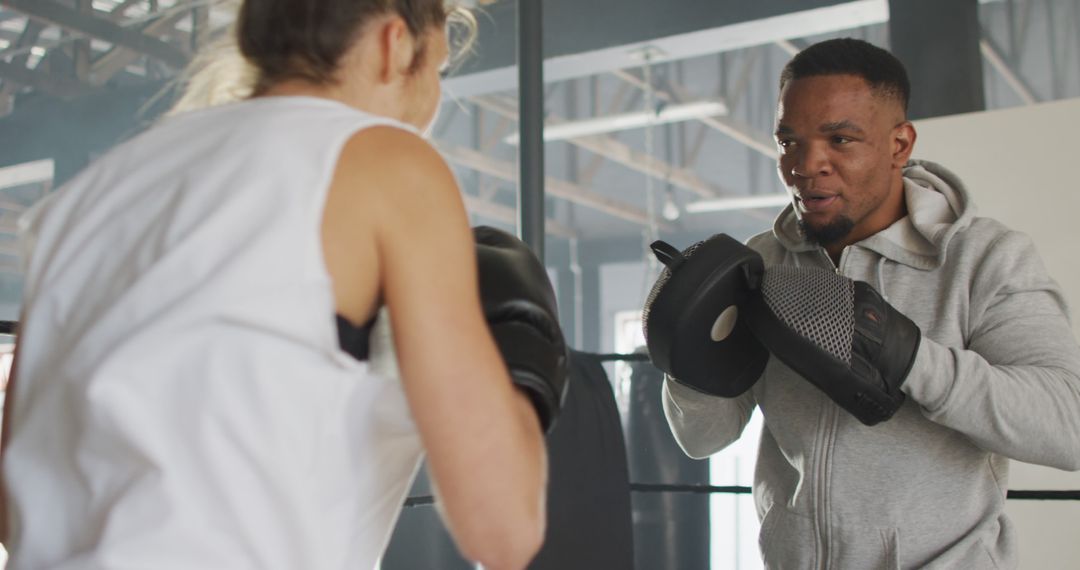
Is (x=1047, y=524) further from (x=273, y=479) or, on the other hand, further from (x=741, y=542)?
(x=273, y=479)

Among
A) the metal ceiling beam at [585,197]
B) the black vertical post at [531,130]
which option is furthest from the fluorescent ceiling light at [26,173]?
the metal ceiling beam at [585,197]

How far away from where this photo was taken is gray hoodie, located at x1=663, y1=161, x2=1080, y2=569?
1150 mm

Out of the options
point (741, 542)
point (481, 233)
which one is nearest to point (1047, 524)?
point (741, 542)

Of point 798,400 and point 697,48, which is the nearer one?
point 798,400

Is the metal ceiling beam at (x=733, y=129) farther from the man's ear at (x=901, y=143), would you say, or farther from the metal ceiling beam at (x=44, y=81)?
the man's ear at (x=901, y=143)

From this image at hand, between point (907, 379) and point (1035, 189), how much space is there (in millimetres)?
1768

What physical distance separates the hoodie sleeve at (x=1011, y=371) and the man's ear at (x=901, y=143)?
0.21 m

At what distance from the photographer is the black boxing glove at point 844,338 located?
3.71ft

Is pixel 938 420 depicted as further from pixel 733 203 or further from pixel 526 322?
pixel 733 203

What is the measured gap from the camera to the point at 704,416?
4.83 ft

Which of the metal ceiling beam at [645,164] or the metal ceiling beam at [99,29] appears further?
the metal ceiling beam at [645,164]

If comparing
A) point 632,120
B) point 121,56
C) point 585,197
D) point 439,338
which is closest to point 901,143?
point 439,338

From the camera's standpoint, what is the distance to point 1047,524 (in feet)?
8.09

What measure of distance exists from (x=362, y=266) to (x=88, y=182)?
9.4 inches
